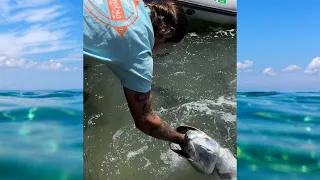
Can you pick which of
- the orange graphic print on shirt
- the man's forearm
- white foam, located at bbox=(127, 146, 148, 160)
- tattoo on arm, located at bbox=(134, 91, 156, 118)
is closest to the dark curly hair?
the orange graphic print on shirt

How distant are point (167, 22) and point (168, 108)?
447 mm

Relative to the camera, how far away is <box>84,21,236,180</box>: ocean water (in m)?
1.74

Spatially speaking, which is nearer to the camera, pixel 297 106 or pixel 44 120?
pixel 44 120

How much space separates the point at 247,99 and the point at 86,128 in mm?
974

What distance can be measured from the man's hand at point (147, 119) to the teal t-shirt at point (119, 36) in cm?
8

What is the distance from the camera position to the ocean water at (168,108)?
68.4 inches

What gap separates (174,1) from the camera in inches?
71.6

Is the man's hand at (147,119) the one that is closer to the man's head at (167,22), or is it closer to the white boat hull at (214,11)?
the man's head at (167,22)

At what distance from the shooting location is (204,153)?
1.88m

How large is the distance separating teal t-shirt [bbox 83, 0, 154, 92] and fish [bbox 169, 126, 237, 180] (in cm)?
44

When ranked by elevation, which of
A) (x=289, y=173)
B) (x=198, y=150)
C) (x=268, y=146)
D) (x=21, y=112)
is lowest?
(x=289, y=173)

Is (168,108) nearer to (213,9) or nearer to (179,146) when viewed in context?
(179,146)

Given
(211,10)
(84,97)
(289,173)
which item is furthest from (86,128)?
(289,173)

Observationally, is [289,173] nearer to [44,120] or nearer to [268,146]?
[268,146]
